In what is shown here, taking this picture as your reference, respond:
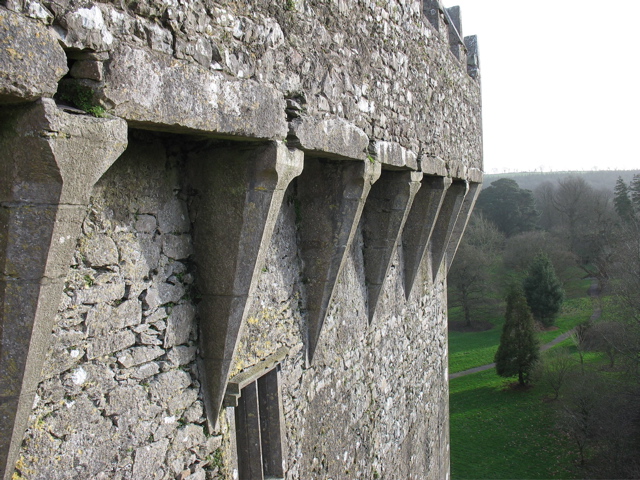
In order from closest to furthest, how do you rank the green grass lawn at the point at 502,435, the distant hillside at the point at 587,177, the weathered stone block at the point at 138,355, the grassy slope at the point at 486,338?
the weathered stone block at the point at 138,355 < the green grass lawn at the point at 502,435 < the grassy slope at the point at 486,338 < the distant hillside at the point at 587,177

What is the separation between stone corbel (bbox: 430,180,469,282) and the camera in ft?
26.3

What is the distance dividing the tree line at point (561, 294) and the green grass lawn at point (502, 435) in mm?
704

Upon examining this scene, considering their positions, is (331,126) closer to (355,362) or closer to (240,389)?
(240,389)

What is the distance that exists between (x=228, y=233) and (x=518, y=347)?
23265 mm

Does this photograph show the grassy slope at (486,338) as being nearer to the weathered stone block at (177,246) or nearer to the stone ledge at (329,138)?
the stone ledge at (329,138)

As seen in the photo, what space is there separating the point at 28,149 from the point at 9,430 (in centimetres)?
106

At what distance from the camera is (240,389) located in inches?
145

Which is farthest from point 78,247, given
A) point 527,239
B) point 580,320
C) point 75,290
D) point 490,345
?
point 527,239

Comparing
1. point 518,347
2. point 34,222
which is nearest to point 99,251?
point 34,222

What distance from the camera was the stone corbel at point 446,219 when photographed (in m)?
8.01

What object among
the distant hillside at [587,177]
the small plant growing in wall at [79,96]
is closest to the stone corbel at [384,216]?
the small plant growing in wall at [79,96]

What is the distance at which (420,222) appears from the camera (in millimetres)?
6855

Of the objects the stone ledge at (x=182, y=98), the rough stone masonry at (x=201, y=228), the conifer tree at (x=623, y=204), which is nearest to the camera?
the rough stone masonry at (x=201, y=228)

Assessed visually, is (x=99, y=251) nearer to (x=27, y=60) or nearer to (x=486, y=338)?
(x=27, y=60)
